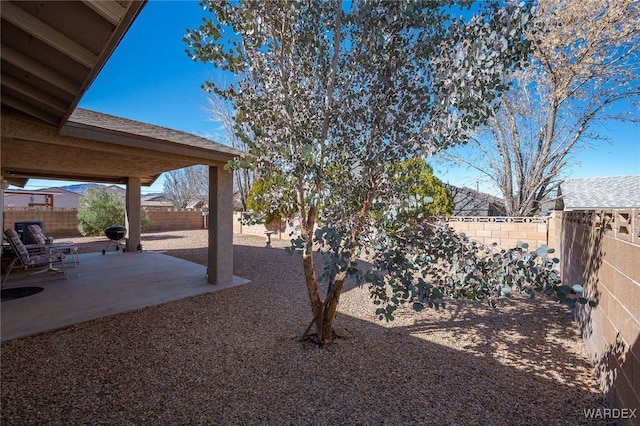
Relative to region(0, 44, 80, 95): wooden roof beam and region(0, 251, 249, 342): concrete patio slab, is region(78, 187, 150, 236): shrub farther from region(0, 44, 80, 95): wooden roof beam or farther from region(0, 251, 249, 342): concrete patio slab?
region(0, 44, 80, 95): wooden roof beam

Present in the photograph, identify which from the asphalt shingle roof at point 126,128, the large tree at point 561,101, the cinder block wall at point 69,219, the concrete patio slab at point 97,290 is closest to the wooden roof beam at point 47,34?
the asphalt shingle roof at point 126,128

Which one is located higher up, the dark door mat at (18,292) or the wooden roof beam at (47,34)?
the wooden roof beam at (47,34)

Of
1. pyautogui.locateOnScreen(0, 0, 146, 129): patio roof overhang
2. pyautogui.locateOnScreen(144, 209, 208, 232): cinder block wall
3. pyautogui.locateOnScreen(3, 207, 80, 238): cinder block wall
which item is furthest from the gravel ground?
pyautogui.locateOnScreen(144, 209, 208, 232): cinder block wall

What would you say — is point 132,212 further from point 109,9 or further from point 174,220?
point 109,9

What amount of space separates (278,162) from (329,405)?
2.17 metres

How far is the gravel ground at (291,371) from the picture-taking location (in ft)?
7.65

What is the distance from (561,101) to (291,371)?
11090 mm

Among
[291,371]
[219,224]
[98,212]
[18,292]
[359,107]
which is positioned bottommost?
[291,371]

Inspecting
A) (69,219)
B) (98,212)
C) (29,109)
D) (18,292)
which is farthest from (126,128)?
(69,219)

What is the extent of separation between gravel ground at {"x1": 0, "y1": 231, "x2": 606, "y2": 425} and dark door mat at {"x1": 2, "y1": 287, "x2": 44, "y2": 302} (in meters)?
Answer: 2.31

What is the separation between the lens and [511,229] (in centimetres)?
862

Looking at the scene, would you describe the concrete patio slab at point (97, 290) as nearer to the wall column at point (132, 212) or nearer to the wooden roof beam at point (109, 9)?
the wall column at point (132, 212)

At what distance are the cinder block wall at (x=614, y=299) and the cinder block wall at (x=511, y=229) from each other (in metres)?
4.24

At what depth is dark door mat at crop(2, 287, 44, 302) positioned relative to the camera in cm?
489
